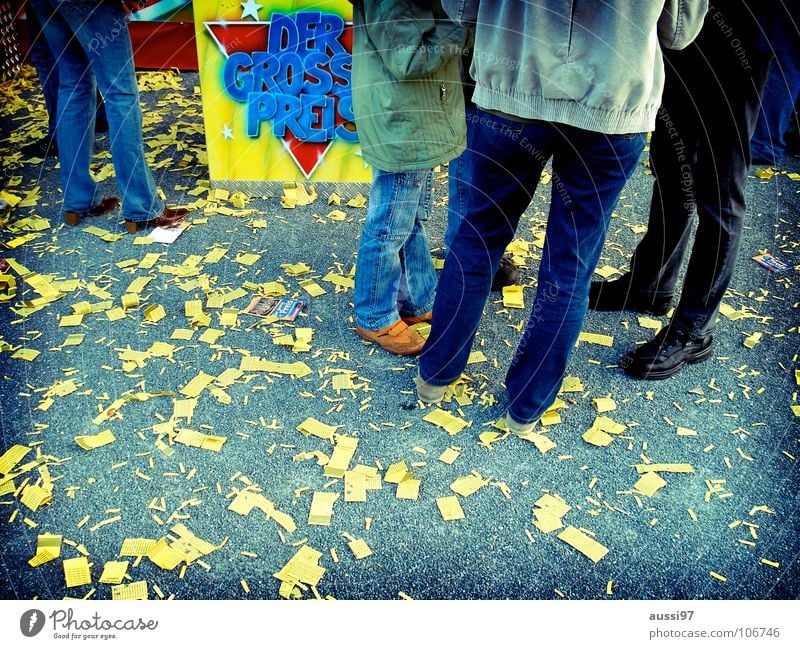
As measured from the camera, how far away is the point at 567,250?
6.84 ft

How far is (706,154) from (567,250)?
83 centimetres

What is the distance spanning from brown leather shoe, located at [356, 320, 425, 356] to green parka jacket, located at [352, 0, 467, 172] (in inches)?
29.8

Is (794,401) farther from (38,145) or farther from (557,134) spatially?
(38,145)

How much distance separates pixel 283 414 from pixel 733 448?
1.69m

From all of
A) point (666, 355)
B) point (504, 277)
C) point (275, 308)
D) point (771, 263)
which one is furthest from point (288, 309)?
point (771, 263)

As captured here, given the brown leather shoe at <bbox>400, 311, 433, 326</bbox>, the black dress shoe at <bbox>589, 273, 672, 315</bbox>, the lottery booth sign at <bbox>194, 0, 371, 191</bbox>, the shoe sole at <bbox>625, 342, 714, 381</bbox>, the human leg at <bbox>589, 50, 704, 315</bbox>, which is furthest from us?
the lottery booth sign at <bbox>194, 0, 371, 191</bbox>

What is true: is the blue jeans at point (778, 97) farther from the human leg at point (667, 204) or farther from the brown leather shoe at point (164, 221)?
the brown leather shoe at point (164, 221)

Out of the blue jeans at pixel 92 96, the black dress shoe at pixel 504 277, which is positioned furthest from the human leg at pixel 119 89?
the black dress shoe at pixel 504 277

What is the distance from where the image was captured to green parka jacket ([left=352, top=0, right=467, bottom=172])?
81.1 inches

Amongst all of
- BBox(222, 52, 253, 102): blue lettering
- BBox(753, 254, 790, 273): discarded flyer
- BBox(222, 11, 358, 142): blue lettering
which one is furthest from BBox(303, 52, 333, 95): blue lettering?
BBox(753, 254, 790, 273): discarded flyer

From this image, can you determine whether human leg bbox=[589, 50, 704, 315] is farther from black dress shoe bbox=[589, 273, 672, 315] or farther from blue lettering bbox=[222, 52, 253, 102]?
blue lettering bbox=[222, 52, 253, 102]

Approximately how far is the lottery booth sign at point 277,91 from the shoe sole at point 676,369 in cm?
223

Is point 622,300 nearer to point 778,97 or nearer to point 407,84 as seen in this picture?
point 778,97

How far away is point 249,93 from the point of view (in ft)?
12.7
